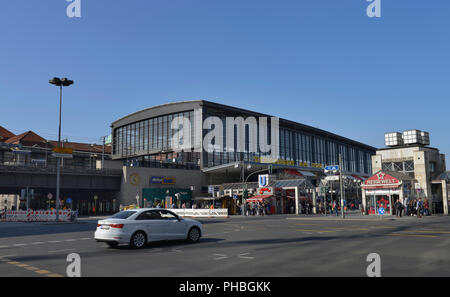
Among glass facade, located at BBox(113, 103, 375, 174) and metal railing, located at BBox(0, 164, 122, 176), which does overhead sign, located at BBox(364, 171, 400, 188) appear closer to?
glass facade, located at BBox(113, 103, 375, 174)

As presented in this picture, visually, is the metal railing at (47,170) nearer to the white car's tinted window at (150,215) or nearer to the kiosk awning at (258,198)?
the kiosk awning at (258,198)

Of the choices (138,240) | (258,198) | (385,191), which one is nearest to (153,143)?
(258,198)

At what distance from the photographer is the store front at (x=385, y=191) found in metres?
39.0

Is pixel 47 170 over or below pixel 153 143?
below

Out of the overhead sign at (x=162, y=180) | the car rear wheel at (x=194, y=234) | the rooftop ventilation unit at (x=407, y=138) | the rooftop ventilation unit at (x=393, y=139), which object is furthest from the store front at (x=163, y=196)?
the car rear wheel at (x=194, y=234)

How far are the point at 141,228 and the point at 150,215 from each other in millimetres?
728

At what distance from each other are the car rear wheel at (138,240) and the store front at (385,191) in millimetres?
31892

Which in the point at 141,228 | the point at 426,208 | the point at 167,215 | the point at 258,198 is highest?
the point at 258,198

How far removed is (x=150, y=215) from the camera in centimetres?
1479

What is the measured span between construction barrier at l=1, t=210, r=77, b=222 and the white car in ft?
79.9

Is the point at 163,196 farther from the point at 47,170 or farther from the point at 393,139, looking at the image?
the point at 393,139
